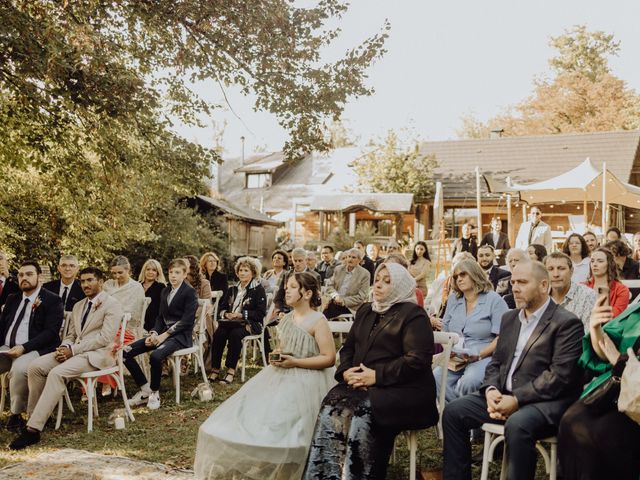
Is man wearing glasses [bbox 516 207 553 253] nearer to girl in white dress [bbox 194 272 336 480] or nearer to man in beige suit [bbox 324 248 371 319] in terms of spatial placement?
→ man in beige suit [bbox 324 248 371 319]

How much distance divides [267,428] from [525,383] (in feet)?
5.46

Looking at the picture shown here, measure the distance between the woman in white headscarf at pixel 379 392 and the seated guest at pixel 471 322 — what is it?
1091mm

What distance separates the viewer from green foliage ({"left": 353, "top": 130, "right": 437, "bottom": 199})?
28.7 metres

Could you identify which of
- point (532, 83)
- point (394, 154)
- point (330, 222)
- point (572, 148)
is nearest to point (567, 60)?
point (532, 83)

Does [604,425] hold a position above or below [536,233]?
below

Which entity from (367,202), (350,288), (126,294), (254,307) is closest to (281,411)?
(126,294)

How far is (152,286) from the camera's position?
26.5ft

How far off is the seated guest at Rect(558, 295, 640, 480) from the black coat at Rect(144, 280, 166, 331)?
549 centimetres

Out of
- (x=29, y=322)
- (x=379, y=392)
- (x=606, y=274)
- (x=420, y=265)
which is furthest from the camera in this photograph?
(x=420, y=265)

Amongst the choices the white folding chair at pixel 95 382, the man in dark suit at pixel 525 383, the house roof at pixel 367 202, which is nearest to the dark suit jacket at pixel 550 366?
the man in dark suit at pixel 525 383

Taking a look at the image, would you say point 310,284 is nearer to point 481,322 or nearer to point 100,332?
point 481,322

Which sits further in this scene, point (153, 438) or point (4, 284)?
point (4, 284)

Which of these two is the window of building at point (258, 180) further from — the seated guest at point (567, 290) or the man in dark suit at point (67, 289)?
the seated guest at point (567, 290)

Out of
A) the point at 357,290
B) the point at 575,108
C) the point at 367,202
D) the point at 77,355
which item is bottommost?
the point at 77,355
